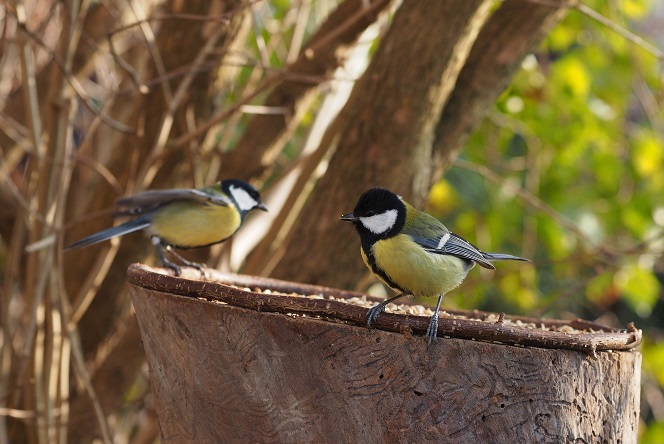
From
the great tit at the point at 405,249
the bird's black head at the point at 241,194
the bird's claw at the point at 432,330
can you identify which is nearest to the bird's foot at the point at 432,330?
the bird's claw at the point at 432,330

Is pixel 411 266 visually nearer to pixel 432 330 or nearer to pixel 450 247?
pixel 450 247

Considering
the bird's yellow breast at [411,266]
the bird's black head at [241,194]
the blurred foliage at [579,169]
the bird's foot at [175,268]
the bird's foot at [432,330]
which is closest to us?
the bird's foot at [432,330]

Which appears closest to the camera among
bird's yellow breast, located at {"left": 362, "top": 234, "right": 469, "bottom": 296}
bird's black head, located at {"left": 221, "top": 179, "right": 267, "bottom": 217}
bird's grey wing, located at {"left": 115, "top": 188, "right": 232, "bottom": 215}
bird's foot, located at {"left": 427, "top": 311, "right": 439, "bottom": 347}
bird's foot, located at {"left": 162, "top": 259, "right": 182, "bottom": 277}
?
bird's foot, located at {"left": 427, "top": 311, "right": 439, "bottom": 347}

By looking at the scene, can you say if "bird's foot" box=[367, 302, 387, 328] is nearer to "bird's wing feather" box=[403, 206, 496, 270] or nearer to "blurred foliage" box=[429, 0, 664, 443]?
"bird's wing feather" box=[403, 206, 496, 270]

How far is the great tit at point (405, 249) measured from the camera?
1.83m

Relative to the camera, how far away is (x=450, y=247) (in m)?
1.93

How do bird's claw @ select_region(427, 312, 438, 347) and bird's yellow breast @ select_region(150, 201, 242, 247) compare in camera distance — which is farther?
bird's yellow breast @ select_region(150, 201, 242, 247)

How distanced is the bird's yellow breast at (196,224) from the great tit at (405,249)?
2.10ft

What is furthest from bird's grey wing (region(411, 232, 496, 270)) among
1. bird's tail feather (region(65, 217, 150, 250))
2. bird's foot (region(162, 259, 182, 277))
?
bird's tail feather (region(65, 217, 150, 250))

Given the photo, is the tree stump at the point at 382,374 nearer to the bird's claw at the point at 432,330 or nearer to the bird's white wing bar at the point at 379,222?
the bird's claw at the point at 432,330

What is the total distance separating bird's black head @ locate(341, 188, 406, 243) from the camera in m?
1.88

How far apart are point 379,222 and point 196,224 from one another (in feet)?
2.48

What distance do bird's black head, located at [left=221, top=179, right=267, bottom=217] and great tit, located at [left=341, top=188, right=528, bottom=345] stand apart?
71 centimetres

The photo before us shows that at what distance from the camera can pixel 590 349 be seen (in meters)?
1.43
